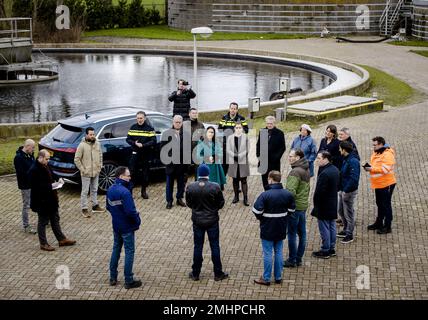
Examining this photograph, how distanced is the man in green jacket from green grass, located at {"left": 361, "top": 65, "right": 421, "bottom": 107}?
1354 centimetres

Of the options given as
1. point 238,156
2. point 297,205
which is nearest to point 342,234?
point 297,205

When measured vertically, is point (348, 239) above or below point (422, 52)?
below

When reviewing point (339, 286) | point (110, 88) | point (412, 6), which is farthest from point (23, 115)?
point (412, 6)

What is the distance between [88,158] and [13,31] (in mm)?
19892

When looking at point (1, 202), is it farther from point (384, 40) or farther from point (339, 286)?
point (384, 40)

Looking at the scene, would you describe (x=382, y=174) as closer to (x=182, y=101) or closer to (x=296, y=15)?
(x=182, y=101)

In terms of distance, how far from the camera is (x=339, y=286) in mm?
10094

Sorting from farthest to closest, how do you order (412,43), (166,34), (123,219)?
1. (166,34)
2. (412,43)
3. (123,219)

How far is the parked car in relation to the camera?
14.2m

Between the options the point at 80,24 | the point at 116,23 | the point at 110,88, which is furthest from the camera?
the point at 116,23

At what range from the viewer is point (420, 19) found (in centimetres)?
4350

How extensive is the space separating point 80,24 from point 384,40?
18554 mm

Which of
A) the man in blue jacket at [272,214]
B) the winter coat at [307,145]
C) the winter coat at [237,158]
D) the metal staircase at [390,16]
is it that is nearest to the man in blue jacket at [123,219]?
the man in blue jacket at [272,214]

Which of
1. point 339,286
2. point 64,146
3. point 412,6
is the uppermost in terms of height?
point 412,6
